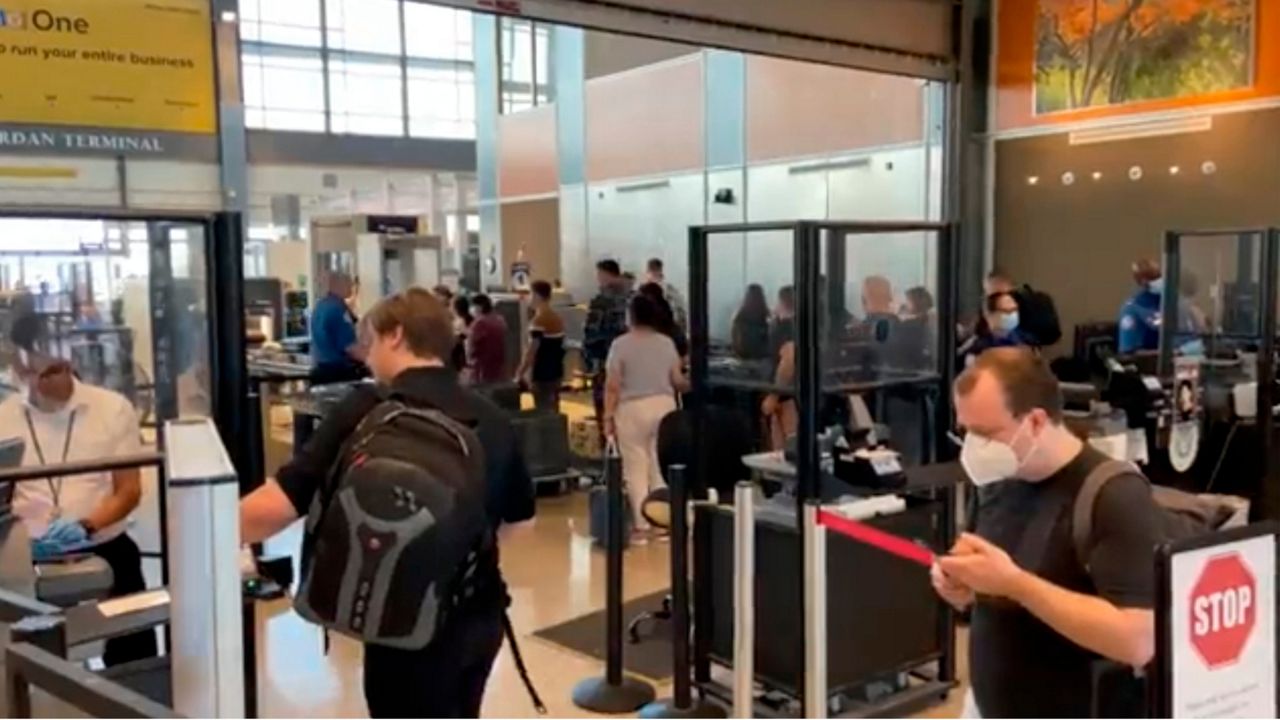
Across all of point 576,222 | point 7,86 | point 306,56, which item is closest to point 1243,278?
point 7,86

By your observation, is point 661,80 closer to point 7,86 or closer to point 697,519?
point 7,86

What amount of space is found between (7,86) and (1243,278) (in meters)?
6.83

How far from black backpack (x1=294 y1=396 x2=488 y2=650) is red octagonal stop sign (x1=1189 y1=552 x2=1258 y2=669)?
4.05 feet

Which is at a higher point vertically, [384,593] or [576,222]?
[576,222]

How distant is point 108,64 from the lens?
19.5ft

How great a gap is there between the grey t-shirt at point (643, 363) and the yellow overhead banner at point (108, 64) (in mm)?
2439

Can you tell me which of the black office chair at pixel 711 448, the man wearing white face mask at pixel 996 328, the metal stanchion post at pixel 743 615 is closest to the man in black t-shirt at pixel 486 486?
the metal stanchion post at pixel 743 615

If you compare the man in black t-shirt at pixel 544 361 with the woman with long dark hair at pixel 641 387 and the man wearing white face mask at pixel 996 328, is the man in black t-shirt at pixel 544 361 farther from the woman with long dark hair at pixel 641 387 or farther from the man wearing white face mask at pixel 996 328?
the man wearing white face mask at pixel 996 328

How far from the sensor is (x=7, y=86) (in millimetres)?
5691

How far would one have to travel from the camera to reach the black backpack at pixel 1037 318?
27.4 ft

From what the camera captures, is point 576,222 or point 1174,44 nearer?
point 1174,44

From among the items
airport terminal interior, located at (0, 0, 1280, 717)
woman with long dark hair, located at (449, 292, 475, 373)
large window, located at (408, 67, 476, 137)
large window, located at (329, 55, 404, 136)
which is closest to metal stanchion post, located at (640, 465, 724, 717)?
airport terminal interior, located at (0, 0, 1280, 717)

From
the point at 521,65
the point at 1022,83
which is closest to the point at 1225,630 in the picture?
the point at 1022,83

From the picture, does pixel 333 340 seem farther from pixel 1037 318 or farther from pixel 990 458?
pixel 990 458
